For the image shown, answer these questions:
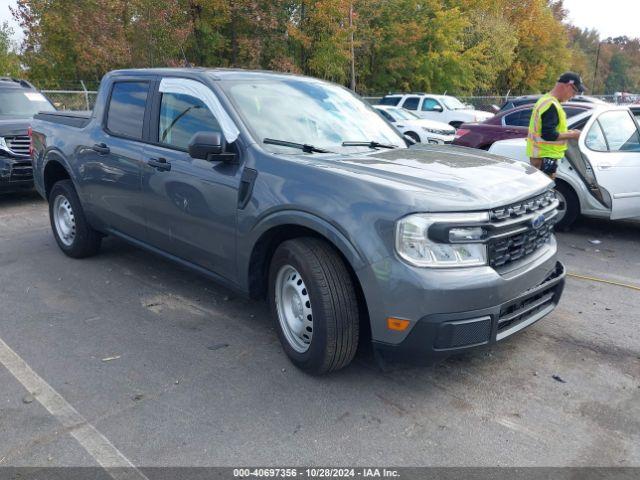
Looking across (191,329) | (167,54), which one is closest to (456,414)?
(191,329)

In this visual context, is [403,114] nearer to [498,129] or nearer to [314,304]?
[498,129]

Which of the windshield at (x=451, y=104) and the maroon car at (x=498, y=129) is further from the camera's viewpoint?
the windshield at (x=451, y=104)

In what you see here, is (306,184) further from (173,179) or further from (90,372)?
(90,372)

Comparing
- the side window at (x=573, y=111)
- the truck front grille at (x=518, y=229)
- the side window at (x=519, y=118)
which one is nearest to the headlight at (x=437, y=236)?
the truck front grille at (x=518, y=229)

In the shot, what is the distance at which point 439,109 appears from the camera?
21.1 m

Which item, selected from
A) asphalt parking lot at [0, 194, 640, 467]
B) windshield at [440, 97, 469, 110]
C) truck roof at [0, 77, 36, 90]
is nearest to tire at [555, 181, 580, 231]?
asphalt parking lot at [0, 194, 640, 467]

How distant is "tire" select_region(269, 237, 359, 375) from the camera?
3193 mm

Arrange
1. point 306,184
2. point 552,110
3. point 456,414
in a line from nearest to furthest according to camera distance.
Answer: point 456,414 < point 306,184 < point 552,110

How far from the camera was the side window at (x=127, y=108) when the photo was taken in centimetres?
473

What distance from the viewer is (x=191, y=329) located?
4238mm

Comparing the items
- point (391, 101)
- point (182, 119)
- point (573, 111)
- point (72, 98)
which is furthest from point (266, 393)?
point (391, 101)

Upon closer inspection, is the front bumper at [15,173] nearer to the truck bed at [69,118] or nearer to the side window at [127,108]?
the truck bed at [69,118]

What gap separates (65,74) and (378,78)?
18.3 m

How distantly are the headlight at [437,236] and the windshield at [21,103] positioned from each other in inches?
353
